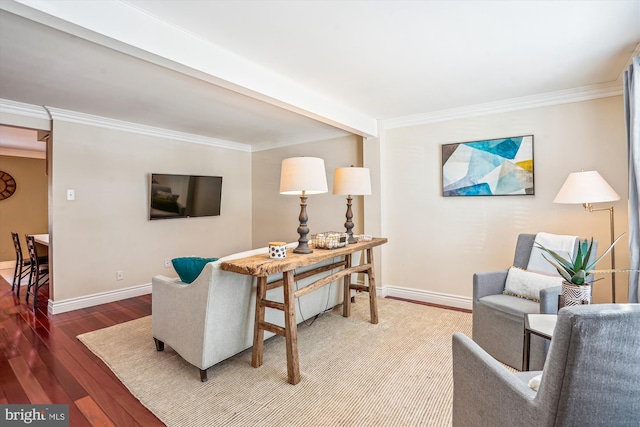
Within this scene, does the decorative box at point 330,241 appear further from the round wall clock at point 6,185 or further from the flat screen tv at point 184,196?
the round wall clock at point 6,185

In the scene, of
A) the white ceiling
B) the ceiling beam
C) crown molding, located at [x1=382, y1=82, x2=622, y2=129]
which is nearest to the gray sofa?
the ceiling beam

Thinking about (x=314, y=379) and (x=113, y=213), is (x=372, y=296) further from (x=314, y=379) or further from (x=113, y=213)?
(x=113, y=213)

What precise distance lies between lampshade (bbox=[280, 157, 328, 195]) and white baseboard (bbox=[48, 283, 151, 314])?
3049 millimetres

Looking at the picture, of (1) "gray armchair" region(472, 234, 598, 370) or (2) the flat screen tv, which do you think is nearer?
(1) "gray armchair" region(472, 234, 598, 370)

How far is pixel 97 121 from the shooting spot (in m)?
3.82

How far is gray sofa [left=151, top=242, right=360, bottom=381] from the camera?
6.92 feet

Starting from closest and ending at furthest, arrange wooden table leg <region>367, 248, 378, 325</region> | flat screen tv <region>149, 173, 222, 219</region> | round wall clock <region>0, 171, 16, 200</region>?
wooden table leg <region>367, 248, 378, 325</region>, flat screen tv <region>149, 173, 222, 219</region>, round wall clock <region>0, 171, 16, 200</region>

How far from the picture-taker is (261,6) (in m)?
1.74

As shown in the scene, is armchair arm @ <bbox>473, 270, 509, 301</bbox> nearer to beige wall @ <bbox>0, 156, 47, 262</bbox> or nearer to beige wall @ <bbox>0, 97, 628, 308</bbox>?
beige wall @ <bbox>0, 97, 628, 308</bbox>

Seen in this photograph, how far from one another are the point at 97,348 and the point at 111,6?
101 inches
